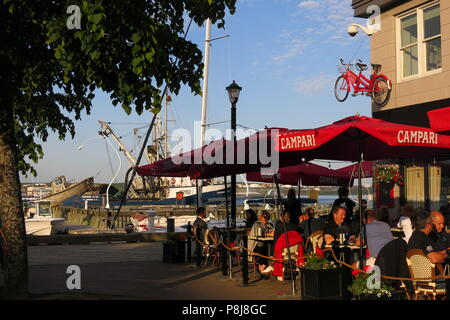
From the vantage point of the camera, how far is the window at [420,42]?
15.8 meters

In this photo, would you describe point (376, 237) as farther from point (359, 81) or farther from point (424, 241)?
point (359, 81)

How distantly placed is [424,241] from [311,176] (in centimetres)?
920

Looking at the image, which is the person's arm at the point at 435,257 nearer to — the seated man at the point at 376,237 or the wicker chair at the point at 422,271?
the wicker chair at the point at 422,271

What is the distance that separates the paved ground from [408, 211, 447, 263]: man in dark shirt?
2.52 metres

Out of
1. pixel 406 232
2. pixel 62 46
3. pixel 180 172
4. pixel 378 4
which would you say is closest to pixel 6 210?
pixel 62 46

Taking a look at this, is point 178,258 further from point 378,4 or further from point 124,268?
point 378,4

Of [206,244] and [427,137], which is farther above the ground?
[427,137]

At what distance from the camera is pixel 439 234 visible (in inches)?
329

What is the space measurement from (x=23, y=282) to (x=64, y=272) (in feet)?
14.5

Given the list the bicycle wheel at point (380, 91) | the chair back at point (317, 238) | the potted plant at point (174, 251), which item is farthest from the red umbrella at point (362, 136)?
the bicycle wheel at point (380, 91)

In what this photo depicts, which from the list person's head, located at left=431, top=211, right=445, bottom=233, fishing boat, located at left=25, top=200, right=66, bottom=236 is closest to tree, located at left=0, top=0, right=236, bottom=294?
person's head, located at left=431, top=211, right=445, bottom=233

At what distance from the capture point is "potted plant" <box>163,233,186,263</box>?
14.2 meters

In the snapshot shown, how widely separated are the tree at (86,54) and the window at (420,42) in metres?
8.83

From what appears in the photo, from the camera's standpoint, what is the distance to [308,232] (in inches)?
448
